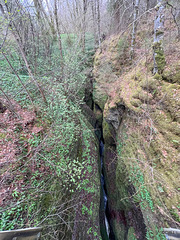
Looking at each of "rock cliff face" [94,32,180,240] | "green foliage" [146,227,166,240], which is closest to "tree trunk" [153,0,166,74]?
"rock cliff face" [94,32,180,240]

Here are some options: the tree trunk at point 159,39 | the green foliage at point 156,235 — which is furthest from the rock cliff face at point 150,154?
the tree trunk at point 159,39

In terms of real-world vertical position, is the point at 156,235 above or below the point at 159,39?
below

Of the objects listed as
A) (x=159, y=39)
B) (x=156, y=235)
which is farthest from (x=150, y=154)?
(x=159, y=39)

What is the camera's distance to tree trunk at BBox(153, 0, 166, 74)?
278 centimetres

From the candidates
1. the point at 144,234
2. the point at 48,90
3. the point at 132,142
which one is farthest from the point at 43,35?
the point at 144,234

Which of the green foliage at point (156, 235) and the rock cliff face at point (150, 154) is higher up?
the rock cliff face at point (150, 154)

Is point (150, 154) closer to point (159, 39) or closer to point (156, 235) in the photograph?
point (156, 235)

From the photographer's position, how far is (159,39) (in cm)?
306

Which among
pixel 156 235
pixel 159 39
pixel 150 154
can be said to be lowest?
pixel 156 235

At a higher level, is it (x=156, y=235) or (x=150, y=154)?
(x=150, y=154)

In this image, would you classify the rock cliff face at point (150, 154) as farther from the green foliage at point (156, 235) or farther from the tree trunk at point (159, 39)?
the tree trunk at point (159, 39)

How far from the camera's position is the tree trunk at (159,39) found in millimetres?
2783

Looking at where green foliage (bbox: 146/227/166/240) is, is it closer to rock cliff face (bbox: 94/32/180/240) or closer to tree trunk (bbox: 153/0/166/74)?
rock cliff face (bbox: 94/32/180/240)

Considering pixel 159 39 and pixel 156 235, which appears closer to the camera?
pixel 156 235
